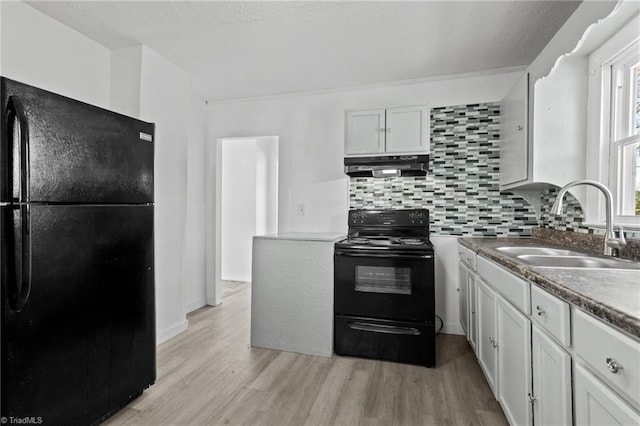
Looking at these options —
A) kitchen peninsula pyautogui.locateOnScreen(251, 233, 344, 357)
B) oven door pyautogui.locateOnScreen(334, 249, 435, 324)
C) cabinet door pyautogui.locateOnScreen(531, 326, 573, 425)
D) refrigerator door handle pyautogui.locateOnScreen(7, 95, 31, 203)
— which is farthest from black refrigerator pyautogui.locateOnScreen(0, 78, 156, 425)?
cabinet door pyautogui.locateOnScreen(531, 326, 573, 425)

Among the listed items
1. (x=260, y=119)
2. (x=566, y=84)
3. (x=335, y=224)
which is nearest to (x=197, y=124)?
(x=260, y=119)

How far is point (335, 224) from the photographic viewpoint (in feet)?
10.9

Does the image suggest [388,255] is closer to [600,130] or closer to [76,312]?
[600,130]

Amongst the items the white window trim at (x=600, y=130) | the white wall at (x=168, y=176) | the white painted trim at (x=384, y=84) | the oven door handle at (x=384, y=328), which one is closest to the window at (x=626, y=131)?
the white window trim at (x=600, y=130)

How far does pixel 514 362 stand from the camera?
149 centimetres

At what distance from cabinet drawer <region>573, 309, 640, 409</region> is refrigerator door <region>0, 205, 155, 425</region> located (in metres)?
1.97

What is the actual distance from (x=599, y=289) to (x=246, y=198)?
4.52 meters

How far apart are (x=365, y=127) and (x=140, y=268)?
208 centimetres

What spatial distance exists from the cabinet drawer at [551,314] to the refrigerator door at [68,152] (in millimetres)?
2015

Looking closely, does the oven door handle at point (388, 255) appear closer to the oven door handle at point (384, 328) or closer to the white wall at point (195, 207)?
the oven door handle at point (384, 328)

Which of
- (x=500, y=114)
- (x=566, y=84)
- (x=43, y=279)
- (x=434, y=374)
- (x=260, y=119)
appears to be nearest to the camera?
(x=43, y=279)

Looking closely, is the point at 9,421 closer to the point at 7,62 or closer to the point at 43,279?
the point at 43,279

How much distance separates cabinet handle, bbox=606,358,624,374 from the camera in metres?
0.77

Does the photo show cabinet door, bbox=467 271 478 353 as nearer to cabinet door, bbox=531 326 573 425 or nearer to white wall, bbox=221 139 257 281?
cabinet door, bbox=531 326 573 425
